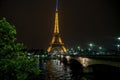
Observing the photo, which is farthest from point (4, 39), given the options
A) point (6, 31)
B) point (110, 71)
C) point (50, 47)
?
point (50, 47)

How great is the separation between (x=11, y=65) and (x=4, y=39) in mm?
1248

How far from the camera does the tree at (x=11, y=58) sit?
1174 cm

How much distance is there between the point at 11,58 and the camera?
40.1 feet

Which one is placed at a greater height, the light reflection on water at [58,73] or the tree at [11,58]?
the tree at [11,58]

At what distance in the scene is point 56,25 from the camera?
160m

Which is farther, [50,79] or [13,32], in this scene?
[50,79]

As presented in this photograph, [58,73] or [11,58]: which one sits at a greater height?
[11,58]

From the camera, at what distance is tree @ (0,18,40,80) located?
38.5ft

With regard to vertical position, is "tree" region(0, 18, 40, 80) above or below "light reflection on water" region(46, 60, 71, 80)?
above

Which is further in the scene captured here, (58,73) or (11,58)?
(58,73)

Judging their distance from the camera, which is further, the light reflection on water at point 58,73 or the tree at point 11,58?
the light reflection on water at point 58,73

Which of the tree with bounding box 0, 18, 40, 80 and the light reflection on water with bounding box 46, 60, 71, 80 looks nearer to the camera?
the tree with bounding box 0, 18, 40, 80

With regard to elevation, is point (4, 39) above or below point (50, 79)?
above

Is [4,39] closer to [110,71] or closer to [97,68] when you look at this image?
[110,71]
